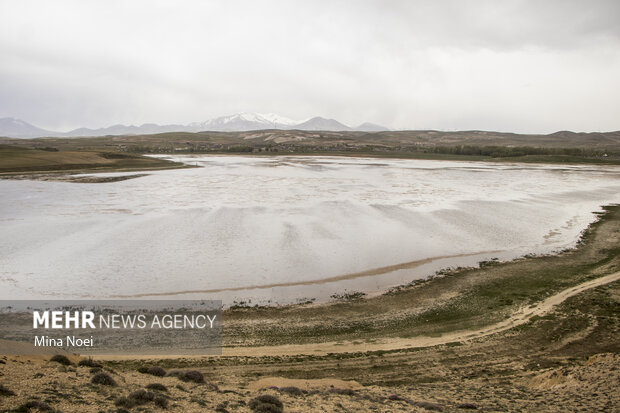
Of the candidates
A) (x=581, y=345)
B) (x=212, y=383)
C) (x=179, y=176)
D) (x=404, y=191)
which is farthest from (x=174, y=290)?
(x=179, y=176)

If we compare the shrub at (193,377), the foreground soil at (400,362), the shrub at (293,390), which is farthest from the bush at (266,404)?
the shrub at (193,377)

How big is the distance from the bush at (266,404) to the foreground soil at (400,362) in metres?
0.04

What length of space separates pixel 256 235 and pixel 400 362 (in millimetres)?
18832

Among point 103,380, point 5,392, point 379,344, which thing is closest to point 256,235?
point 379,344

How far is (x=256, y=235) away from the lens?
2991cm

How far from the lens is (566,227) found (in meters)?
33.9

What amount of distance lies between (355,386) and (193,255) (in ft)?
53.9

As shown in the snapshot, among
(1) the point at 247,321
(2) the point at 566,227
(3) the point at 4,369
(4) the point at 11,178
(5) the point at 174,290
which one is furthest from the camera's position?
(4) the point at 11,178

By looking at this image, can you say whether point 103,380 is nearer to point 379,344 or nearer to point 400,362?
point 400,362

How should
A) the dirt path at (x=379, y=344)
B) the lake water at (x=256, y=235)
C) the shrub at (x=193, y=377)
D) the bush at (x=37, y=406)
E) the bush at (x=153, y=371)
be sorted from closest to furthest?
the bush at (x=37, y=406)
the shrub at (x=193, y=377)
the bush at (x=153, y=371)
the dirt path at (x=379, y=344)
the lake water at (x=256, y=235)

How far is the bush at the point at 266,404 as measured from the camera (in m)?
8.98

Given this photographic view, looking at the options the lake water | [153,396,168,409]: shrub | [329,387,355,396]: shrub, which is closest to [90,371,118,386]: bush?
[153,396,168,409]: shrub

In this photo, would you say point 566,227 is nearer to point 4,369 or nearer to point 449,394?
point 449,394

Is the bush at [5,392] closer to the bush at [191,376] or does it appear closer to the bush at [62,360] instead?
the bush at [62,360]
